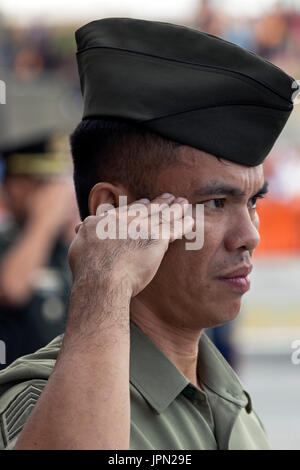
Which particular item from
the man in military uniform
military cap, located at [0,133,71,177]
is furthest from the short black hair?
military cap, located at [0,133,71,177]

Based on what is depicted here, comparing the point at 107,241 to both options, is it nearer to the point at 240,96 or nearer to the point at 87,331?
the point at 87,331

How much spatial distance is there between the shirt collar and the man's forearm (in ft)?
0.85

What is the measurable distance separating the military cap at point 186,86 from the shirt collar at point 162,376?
1.19 feet

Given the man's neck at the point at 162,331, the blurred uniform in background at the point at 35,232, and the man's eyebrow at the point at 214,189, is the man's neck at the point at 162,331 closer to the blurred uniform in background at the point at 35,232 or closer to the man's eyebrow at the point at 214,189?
the man's eyebrow at the point at 214,189

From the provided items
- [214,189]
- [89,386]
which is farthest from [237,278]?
[89,386]

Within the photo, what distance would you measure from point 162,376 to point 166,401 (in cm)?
5

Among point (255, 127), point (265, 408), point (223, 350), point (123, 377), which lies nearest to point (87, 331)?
point (123, 377)

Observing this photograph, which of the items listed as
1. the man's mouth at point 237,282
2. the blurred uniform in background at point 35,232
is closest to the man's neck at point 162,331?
the man's mouth at point 237,282

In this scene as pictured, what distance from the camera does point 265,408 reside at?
22.1 feet

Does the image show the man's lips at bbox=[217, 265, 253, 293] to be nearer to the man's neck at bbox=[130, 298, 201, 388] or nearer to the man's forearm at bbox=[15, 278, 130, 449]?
the man's neck at bbox=[130, 298, 201, 388]

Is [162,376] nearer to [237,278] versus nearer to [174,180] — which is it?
[237,278]

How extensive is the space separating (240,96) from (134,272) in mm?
404

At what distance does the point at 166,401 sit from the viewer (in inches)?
60.1

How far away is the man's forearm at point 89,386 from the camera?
3.96 ft
